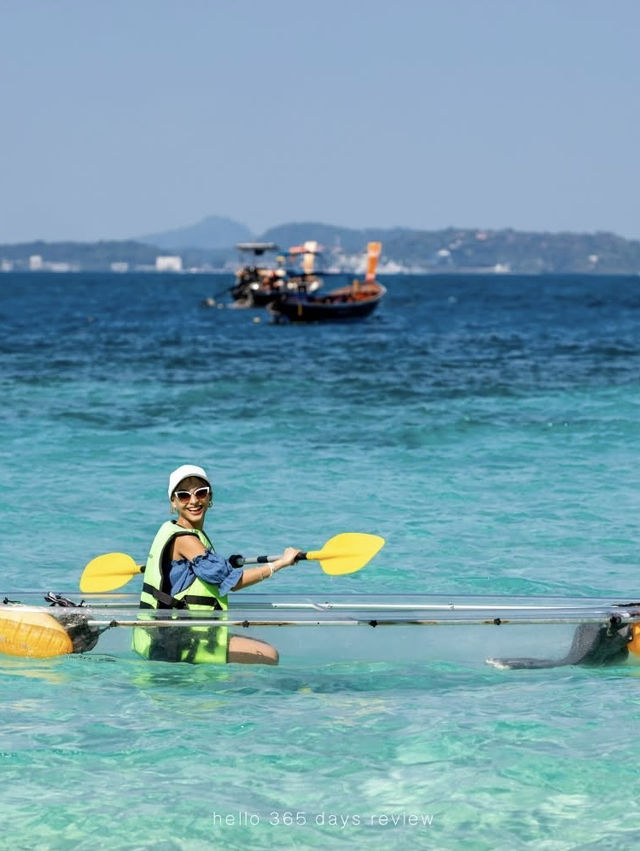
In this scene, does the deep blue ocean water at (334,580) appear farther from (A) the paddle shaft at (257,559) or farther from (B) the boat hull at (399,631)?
(A) the paddle shaft at (257,559)

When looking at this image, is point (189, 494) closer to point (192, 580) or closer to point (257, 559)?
point (192, 580)

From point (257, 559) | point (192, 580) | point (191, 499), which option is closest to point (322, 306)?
point (257, 559)

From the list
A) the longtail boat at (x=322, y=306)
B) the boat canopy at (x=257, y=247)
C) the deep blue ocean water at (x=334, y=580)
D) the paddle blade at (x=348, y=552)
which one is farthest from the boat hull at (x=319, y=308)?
the paddle blade at (x=348, y=552)

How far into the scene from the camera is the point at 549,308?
86438 millimetres

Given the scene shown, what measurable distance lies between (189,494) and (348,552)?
156cm

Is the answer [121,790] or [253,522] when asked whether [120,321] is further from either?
[121,790]

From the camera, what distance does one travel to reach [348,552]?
902 centimetres

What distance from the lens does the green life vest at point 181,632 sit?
818 cm

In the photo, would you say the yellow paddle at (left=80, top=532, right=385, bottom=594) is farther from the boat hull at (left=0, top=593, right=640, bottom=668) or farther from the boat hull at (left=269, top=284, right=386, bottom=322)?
the boat hull at (left=269, top=284, right=386, bottom=322)

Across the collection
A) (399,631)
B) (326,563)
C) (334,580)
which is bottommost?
(334,580)

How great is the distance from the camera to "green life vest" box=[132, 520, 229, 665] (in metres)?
8.18

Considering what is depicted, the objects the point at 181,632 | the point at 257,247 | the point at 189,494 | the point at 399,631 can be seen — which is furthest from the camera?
the point at 257,247

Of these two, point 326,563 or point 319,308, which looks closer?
point 326,563

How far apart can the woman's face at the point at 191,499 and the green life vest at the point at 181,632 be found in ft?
0.37
